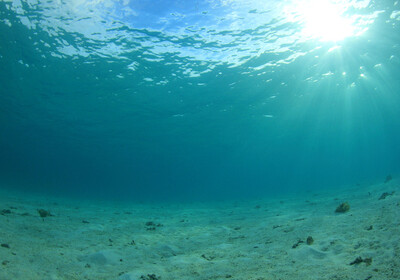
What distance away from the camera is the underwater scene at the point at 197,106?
511 centimetres

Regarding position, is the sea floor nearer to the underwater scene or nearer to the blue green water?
the underwater scene

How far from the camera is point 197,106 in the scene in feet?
99.8

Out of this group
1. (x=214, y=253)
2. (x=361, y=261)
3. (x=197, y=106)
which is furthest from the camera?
(x=197, y=106)

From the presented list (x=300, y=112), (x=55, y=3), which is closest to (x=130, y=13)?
(x=55, y=3)

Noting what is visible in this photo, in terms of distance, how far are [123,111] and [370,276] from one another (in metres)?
31.4

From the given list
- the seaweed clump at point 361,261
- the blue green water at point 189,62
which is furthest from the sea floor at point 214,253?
the blue green water at point 189,62

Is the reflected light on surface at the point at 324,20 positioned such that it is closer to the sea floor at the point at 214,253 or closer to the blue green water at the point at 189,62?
the blue green water at the point at 189,62

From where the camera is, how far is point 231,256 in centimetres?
577

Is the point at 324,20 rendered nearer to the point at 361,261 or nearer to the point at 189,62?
the point at 189,62

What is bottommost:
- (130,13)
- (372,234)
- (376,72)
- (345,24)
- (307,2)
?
(372,234)

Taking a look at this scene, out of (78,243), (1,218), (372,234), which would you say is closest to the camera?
(372,234)

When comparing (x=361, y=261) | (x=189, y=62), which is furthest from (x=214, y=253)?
(x=189, y=62)

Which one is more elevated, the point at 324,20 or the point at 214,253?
the point at 324,20

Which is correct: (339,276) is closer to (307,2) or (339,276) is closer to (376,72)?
(307,2)
